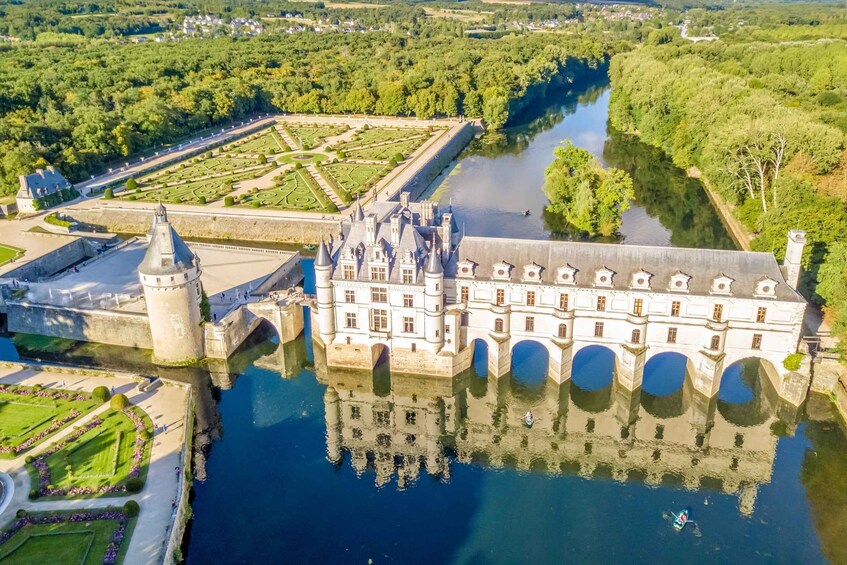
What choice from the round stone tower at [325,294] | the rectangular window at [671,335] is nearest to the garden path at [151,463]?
the round stone tower at [325,294]

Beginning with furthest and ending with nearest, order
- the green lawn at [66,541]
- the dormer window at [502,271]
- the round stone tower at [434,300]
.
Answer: the dormer window at [502,271], the round stone tower at [434,300], the green lawn at [66,541]

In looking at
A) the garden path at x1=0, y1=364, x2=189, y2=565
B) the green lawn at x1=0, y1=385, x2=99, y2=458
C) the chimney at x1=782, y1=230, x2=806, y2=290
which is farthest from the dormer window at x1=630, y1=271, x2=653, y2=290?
the green lawn at x1=0, y1=385, x2=99, y2=458

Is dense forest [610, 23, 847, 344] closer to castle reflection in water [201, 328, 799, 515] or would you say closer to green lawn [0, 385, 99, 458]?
castle reflection in water [201, 328, 799, 515]

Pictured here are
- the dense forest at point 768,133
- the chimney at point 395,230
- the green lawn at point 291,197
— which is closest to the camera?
the chimney at point 395,230

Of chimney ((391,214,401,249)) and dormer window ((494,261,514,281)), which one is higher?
chimney ((391,214,401,249))

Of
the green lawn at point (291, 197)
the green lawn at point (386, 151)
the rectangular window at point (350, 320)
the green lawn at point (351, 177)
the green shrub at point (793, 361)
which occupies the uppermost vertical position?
the green lawn at point (386, 151)

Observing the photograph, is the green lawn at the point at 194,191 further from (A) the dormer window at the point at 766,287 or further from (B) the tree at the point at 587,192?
(A) the dormer window at the point at 766,287

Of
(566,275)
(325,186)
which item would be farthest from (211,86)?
(566,275)
